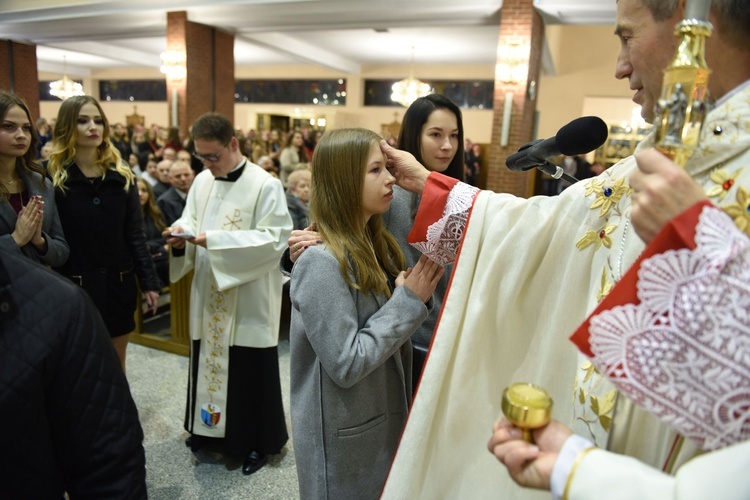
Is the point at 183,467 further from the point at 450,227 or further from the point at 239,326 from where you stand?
the point at 450,227

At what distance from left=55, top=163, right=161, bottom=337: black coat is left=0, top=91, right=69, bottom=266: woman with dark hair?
0.36 feet

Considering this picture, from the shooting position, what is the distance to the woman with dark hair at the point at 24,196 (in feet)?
6.93

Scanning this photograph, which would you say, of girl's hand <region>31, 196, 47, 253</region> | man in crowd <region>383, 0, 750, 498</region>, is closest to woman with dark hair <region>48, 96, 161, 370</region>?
girl's hand <region>31, 196, 47, 253</region>

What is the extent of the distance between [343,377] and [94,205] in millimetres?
1810

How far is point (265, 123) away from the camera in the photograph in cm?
1608

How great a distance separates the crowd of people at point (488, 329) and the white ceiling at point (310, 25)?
243 inches

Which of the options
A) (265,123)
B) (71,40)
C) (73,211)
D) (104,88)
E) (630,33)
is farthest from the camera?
(104,88)

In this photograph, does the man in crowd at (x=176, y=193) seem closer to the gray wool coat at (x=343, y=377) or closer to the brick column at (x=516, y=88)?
the gray wool coat at (x=343, y=377)

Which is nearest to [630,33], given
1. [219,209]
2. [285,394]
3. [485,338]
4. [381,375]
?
[485,338]

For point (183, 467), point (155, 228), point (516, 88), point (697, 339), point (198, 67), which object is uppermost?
point (198, 67)

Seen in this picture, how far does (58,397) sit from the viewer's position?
0.91 m

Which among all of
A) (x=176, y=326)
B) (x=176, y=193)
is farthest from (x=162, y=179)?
(x=176, y=326)

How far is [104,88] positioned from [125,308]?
18.1 m

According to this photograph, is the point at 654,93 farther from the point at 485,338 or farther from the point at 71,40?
the point at 71,40
